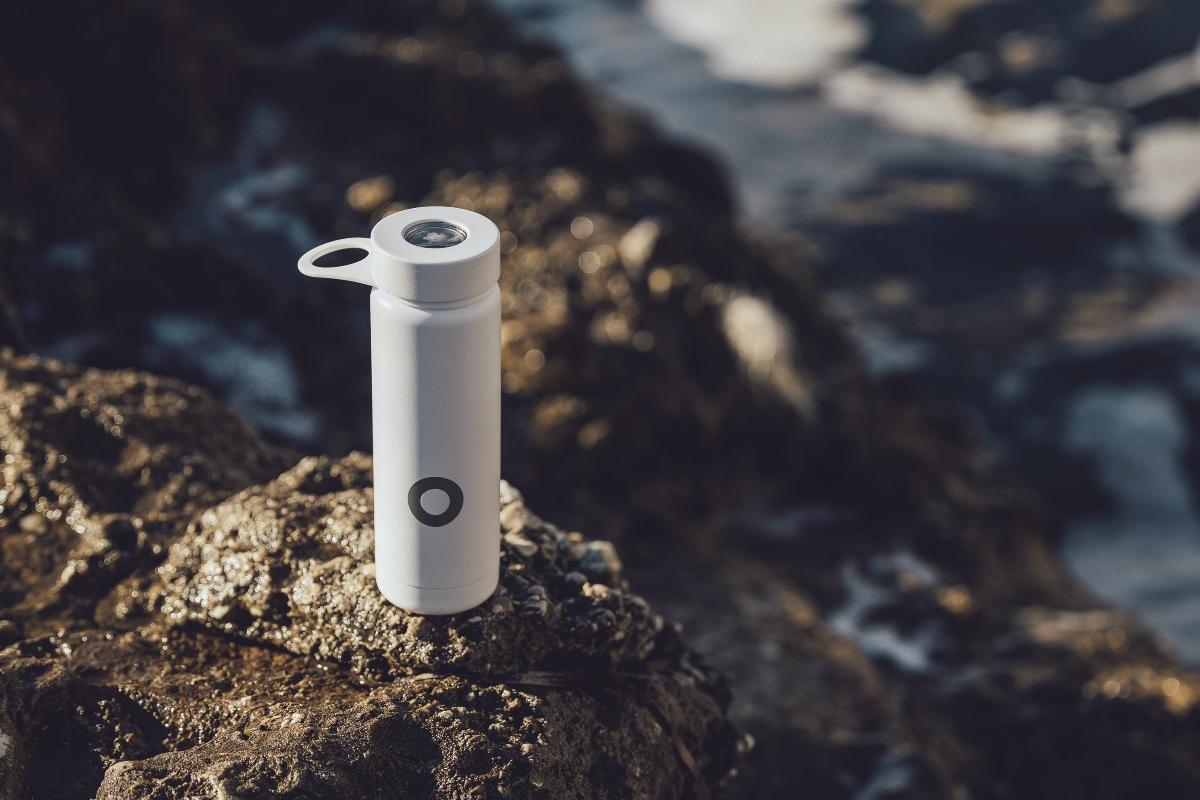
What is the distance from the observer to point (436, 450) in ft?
10.1

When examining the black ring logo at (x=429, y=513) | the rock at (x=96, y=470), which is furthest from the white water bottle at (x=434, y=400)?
the rock at (x=96, y=470)

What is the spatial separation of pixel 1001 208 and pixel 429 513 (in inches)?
622

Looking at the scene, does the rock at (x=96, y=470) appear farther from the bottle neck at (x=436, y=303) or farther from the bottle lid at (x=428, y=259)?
the bottle neck at (x=436, y=303)

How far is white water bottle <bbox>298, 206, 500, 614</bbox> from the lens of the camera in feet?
9.52

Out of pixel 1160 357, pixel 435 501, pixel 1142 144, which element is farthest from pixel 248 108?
pixel 1142 144

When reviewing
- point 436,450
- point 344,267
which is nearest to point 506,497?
point 436,450

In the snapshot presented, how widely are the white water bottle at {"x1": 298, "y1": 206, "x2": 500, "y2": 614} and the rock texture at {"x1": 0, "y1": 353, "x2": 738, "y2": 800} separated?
121mm

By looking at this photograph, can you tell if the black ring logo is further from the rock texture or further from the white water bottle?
the rock texture

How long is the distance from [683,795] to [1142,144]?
18.3 m

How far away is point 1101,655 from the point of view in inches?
283

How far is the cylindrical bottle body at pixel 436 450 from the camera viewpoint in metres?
2.95

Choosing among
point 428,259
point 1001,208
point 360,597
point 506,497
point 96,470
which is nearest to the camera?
point 428,259

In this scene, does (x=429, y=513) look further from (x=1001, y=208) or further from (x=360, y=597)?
(x=1001, y=208)

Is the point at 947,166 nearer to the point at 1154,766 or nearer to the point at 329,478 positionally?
the point at 1154,766
